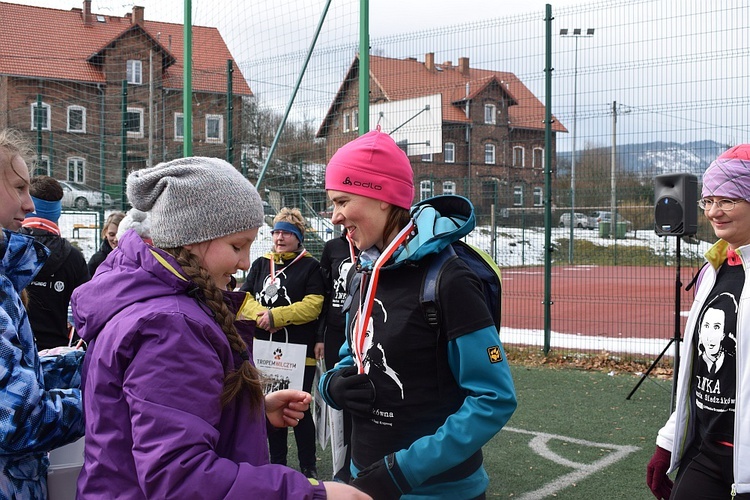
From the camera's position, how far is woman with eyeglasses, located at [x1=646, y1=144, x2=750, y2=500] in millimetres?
2686

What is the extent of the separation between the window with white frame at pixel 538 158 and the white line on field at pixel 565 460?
421 cm

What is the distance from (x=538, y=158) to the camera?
948 cm

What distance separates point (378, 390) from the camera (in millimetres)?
2379

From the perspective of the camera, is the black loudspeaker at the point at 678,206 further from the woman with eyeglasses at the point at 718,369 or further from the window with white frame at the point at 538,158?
the woman with eyeglasses at the point at 718,369

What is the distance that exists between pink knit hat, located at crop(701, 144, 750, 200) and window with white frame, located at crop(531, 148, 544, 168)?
21.1 feet

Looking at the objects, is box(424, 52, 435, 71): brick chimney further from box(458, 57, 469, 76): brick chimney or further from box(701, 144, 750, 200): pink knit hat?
box(701, 144, 750, 200): pink knit hat

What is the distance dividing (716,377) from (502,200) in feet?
24.8

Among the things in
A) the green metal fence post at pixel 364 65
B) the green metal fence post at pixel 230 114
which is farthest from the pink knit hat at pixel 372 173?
the green metal fence post at pixel 230 114

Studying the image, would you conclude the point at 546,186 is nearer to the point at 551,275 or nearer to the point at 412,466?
the point at 551,275

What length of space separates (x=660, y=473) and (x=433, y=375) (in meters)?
1.46

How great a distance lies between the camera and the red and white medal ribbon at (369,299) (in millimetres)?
2414

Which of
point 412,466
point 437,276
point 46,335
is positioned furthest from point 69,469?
point 46,335

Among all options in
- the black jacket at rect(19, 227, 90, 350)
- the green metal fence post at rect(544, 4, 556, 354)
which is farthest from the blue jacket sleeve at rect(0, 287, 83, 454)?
the green metal fence post at rect(544, 4, 556, 354)

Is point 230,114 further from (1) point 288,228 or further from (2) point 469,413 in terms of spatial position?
(2) point 469,413
